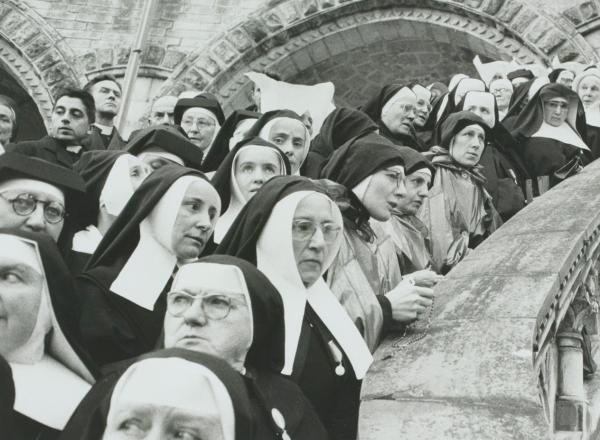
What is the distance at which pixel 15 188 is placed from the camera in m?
4.08

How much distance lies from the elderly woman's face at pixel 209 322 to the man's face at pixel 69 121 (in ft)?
12.4

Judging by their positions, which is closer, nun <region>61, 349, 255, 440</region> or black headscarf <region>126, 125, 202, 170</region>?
nun <region>61, 349, 255, 440</region>

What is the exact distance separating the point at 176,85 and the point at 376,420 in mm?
10468

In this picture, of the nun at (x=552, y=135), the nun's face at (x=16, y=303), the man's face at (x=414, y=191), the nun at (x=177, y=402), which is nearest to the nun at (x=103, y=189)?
the nun's face at (x=16, y=303)

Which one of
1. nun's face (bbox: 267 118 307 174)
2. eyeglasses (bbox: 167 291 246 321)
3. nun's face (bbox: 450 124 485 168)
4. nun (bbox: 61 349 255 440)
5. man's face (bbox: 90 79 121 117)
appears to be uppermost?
man's face (bbox: 90 79 121 117)

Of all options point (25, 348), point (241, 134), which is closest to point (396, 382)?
point (25, 348)

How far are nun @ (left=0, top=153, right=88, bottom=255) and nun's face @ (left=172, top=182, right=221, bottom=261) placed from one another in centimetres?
48

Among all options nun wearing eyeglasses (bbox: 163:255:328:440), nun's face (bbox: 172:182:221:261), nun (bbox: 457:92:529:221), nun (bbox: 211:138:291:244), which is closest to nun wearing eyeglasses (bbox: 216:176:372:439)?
nun's face (bbox: 172:182:221:261)

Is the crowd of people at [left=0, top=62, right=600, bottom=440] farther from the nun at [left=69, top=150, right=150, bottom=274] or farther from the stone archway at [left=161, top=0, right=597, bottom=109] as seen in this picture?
the stone archway at [left=161, top=0, right=597, bottom=109]

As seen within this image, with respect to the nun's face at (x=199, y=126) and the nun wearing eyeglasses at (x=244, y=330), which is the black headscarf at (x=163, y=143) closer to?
the nun's face at (x=199, y=126)

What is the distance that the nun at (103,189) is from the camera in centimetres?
450

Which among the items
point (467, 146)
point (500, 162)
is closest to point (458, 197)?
point (467, 146)

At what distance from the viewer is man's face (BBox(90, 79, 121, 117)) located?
8172 millimetres

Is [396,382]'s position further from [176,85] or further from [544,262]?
[176,85]
